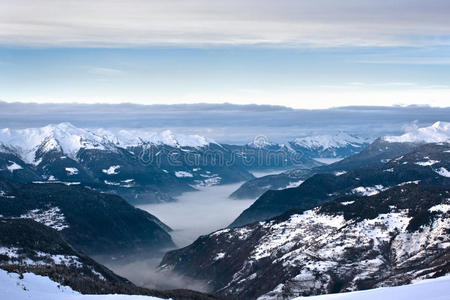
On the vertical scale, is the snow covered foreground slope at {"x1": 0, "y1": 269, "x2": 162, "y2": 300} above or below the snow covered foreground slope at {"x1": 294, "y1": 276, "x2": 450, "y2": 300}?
below

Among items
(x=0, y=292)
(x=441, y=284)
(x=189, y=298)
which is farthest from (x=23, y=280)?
(x=189, y=298)

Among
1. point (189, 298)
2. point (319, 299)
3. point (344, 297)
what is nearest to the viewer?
point (344, 297)

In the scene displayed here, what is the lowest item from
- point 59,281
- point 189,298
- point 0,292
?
point 189,298

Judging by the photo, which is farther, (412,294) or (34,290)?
(34,290)

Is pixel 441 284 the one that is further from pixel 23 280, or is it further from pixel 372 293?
pixel 23 280

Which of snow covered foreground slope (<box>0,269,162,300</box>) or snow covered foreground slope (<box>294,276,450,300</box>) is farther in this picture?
snow covered foreground slope (<box>0,269,162,300</box>)

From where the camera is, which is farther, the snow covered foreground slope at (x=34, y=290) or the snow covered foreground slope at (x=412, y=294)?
the snow covered foreground slope at (x=34, y=290)

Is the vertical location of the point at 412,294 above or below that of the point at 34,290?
above

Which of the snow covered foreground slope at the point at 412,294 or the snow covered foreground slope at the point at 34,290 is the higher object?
the snow covered foreground slope at the point at 412,294
